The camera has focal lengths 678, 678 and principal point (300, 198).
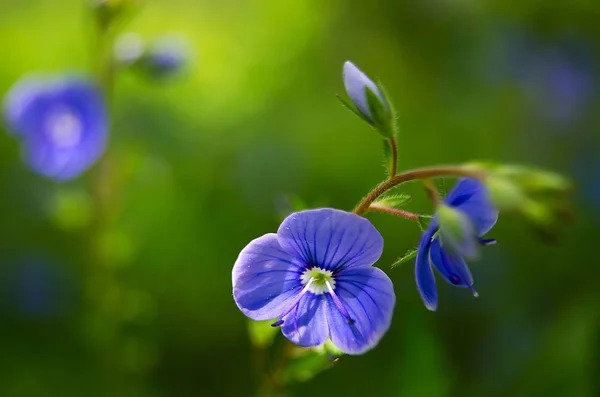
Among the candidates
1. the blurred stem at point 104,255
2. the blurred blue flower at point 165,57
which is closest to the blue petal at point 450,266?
the blurred stem at point 104,255

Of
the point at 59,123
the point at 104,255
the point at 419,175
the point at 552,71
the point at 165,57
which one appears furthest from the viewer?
the point at 552,71

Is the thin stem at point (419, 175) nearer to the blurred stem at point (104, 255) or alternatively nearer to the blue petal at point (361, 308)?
the blue petal at point (361, 308)

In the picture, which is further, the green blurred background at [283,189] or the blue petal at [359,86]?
the green blurred background at [283,189]

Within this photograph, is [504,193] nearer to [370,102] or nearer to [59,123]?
[370,102]

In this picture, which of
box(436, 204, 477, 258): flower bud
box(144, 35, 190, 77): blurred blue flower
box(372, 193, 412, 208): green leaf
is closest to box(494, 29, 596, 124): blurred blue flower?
box(144, 35, 190, 77): blurred blue flower

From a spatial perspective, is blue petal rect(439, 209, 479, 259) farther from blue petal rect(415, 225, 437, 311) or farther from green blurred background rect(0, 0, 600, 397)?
green blurred background rect(0, 0, 600, 397)

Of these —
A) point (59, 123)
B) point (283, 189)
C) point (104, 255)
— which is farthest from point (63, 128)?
point (283, 189)
